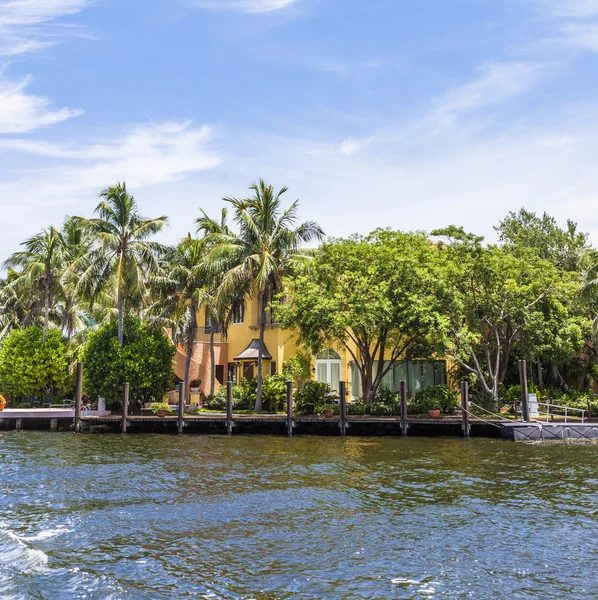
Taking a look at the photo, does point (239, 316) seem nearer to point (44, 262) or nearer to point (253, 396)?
point (253, 396)

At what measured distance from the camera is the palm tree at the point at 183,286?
124 ft

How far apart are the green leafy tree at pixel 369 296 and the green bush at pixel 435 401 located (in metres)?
2.25

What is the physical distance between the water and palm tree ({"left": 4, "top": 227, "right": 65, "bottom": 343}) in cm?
1996

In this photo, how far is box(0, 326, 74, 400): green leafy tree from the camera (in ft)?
131

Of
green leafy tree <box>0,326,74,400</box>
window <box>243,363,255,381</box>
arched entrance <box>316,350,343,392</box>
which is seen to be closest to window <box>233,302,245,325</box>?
window <box>243,363,255,381</box>

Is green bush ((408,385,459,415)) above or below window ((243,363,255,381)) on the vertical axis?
below

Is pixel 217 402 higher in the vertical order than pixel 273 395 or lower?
lower

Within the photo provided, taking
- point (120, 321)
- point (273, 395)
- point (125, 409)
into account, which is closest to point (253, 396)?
point (273, 395)

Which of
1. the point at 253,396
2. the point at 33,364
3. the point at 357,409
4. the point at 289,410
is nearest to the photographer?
the point at 289,410

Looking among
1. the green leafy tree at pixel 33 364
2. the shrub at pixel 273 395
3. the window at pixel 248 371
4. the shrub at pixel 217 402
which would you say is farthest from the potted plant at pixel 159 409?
the green leafy tree at pixel 33 364

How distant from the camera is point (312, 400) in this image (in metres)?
32.5

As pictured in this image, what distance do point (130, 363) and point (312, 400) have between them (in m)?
9.99

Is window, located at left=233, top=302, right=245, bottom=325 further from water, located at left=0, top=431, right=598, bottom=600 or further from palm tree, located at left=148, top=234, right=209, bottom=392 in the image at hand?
water, located at left=0, top=431, right=598, bottom=600

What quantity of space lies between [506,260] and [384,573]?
23.4 metres
